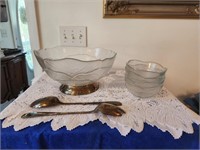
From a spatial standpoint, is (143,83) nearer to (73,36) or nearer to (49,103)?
(49,103)

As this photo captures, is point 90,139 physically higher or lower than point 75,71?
lower

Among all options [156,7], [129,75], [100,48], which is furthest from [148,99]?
[156,7]

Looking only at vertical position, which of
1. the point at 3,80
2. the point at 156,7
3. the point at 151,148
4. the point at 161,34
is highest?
the point at 156,7

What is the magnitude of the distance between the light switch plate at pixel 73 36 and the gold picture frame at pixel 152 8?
140mm

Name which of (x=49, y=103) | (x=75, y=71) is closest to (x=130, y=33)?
(x=75, y=71)

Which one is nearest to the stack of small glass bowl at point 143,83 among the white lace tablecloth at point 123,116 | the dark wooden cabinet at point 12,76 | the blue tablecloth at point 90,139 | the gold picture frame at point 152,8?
the white lace tablecloth at point 123,116

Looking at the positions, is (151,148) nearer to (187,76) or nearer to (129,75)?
(129,75)

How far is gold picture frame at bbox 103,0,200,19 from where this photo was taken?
73cm

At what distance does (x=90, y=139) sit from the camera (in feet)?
1.38

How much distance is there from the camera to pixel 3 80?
1.90m

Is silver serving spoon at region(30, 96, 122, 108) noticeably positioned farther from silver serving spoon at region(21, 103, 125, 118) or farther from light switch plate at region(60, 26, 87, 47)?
light switch plate at region(60, 26, 87, 47)

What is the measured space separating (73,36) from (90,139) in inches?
20.8

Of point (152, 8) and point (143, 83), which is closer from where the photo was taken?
point (143, 83)

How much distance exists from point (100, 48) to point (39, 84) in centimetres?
31
